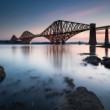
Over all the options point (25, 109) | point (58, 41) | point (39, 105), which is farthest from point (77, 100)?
point (58, 41)

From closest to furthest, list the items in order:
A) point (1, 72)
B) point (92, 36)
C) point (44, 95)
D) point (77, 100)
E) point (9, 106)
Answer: point (77, 100)
point (9, 106)
point (44, 95)
point (1, 72)
point (92, 36)

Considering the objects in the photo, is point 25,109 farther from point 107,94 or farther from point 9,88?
point 107,94

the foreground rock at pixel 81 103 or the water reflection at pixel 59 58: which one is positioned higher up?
the foreground rock at pixel 81 103

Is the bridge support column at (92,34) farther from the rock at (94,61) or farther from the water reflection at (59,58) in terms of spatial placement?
the rock at (94,61)

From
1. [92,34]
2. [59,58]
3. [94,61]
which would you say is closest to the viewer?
[94,61]

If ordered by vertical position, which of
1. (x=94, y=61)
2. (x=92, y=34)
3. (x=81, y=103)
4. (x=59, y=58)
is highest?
(x=92, y=34)

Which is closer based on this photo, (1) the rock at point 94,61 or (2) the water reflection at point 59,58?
(1) the rock at point 94,61

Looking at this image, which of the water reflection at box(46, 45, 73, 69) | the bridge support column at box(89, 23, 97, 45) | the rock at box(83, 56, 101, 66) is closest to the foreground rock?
the water reflection at box(46, 45, 73, 69)

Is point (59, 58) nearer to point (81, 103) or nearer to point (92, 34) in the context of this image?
point (81, 103)

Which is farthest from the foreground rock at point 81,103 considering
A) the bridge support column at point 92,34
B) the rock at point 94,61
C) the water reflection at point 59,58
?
the bridge support column at point 92,34

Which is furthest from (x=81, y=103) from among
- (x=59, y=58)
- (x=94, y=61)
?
(x=59, y=58)

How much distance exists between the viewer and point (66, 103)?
7.00m

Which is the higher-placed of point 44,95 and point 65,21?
point 65,21

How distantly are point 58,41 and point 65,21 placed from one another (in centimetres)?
1862
